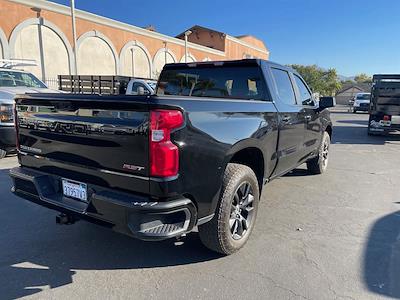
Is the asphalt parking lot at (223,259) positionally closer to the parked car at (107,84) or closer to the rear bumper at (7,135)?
the rear bumper at (7,135)

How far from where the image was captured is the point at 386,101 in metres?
11.7

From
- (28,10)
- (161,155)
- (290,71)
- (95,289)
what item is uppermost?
(28,10)

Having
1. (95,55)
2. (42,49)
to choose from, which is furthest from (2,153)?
(95,55)

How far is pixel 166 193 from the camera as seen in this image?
2.51 metres

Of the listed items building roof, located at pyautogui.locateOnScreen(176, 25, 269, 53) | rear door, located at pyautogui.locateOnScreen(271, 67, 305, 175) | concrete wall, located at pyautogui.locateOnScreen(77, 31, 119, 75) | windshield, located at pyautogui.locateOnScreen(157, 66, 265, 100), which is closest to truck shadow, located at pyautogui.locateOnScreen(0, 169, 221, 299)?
rear door, located at pyautogui.locateOnScreen(271, 67, 305, 175)

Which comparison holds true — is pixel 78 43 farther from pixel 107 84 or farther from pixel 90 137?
pixel 90 137

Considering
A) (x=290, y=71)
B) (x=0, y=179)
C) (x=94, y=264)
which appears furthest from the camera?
(x=0, y=179)

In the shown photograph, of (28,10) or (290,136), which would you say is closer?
(290,136)

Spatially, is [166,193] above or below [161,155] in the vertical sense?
below

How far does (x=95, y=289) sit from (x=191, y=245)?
113 cm

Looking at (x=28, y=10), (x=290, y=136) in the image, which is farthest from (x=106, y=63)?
(x=290, y=136)

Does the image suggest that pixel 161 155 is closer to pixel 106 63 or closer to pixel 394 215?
pixel 394 215

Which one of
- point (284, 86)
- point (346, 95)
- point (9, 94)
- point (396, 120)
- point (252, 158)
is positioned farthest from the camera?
point (346, 95)

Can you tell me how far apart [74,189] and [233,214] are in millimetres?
1554
